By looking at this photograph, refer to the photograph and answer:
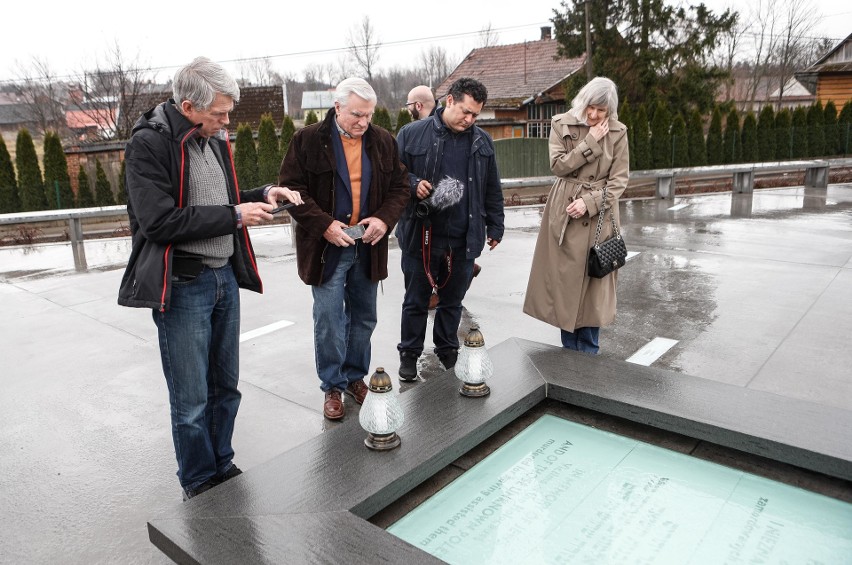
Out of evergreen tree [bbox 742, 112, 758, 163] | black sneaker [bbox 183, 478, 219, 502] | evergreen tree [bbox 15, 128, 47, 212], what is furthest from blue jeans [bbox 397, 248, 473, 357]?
evergreen tree [bbox 742, 112, 758, 163]

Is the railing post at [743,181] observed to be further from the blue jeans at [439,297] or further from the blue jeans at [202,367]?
the blue jeans at [202,367]

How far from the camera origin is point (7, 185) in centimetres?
1459

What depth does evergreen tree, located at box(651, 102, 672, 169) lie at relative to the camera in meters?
A: 18.7

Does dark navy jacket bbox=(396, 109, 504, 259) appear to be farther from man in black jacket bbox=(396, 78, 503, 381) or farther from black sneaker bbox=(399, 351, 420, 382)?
black sneaker bbox=(399, 351, 420, 382)

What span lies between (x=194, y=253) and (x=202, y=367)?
1.45 feet

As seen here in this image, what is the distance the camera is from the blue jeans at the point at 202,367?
2.40 m

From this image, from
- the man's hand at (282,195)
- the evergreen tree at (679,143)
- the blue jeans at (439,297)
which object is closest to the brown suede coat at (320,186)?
the man's hand at (282,195)

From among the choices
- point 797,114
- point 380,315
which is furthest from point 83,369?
point 797,114

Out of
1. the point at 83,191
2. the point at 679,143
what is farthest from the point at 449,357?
the point at 679,143

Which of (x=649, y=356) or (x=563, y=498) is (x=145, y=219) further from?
(x=649, y=356)

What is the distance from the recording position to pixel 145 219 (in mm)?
2213

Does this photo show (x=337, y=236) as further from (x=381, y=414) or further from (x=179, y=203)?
(x=381, y=414)

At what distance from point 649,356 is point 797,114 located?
21.3 m

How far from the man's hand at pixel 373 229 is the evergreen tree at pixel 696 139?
60.6 ft
